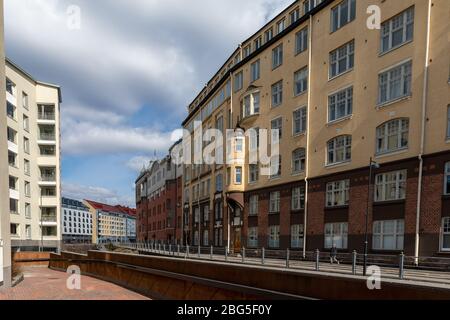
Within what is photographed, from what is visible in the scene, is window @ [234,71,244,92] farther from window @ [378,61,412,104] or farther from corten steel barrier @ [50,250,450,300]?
corten steel barrier @ [50,250,450,300]

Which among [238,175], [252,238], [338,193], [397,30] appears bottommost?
[252,238]

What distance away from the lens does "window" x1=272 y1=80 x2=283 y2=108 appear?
31.7 metres

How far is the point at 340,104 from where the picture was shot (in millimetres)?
25109

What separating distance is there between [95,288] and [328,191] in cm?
1727

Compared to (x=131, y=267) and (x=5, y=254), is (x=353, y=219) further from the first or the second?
(x=5, y=254)

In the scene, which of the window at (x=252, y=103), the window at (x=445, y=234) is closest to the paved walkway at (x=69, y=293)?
the window at (x=445, y=234)

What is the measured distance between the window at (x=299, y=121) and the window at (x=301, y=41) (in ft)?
17.3

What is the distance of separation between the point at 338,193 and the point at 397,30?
11534 millimetres

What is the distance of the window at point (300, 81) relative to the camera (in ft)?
93.5

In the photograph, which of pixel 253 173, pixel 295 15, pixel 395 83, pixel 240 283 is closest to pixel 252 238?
pixel 253 173

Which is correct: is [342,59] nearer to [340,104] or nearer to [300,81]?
[340,104]

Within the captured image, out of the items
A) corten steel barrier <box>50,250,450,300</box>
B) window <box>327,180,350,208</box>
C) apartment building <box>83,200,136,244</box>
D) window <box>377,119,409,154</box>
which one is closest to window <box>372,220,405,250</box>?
window <box>327,180,350,208</box>

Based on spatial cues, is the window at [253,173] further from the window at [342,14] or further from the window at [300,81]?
the window at [342,14]
